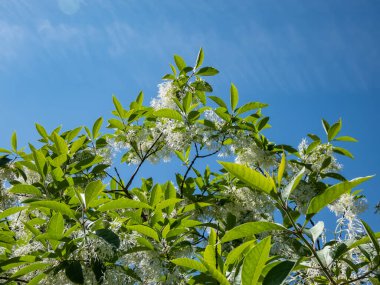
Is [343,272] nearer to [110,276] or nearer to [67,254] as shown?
[110,276]

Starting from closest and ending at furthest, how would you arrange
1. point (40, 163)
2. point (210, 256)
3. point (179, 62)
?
point (210, 256) < point (40, 163) < point (179, 62)

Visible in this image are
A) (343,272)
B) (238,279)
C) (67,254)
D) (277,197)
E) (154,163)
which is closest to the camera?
(277,197)

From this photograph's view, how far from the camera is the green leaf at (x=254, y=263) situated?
4.51ft

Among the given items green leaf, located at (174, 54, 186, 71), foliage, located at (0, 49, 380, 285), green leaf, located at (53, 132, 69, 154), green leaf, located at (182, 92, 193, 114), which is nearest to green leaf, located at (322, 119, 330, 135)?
foliage, located at (0, 49, 380, 285)

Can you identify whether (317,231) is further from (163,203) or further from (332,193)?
(163,203)

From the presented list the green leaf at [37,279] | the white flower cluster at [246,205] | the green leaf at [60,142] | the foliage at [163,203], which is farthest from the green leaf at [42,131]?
the green leaf at [37,279]

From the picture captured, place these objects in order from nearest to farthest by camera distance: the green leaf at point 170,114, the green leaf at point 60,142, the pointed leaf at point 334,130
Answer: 1. the green leaf at point 60,142
2. the green leaf at point 170,114
3. the pointed leaf at point 334,130

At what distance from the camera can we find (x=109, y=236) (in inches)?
83.2

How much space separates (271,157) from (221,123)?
0.60 metres

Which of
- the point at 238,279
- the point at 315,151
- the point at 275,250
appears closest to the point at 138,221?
the point at 238,279

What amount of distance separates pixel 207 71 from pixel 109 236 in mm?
2709

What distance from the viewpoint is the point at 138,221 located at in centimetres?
257

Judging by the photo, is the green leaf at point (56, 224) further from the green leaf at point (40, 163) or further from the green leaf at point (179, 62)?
the green leaf at point (179, 62)

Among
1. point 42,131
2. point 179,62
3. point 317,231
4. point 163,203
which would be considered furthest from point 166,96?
point 317,231
